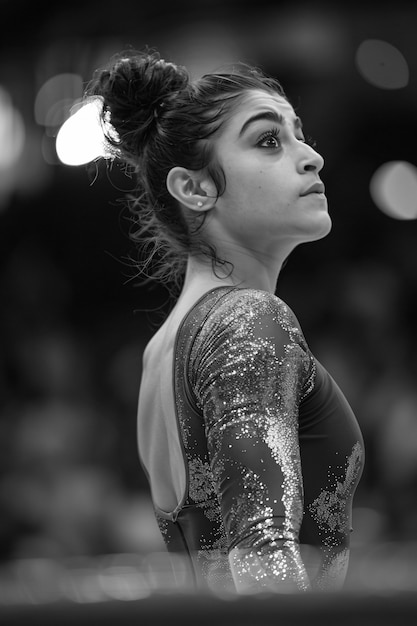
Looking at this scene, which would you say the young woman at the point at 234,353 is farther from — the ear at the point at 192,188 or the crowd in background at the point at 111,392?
the crowd in background at the point at 111,392

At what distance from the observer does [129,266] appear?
3859 millimetres

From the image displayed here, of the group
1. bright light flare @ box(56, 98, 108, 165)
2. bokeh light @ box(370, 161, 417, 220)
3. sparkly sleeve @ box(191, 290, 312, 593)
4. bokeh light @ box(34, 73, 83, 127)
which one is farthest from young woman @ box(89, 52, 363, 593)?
bokeh light @ box(370, 161, 417, 220)

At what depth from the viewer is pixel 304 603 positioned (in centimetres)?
45

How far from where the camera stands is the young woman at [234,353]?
104cm

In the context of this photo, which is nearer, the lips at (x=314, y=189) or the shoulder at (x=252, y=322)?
the shoulder at (x=252, y=322)

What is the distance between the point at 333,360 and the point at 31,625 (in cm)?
369

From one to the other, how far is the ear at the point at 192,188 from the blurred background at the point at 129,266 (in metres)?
2.25

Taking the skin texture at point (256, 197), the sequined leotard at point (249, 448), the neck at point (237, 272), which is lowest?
→ the sequined leotard at point (249, 448)

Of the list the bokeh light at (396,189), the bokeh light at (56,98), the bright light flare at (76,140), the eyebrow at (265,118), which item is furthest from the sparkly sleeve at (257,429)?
the bokeh light at (396,189)

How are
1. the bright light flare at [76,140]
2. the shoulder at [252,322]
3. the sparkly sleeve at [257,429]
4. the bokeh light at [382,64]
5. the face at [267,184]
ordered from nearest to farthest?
the sparkly sleeve at [257,429], the shoulder at [252,322], the face at [267,184], the bright light flare at [76,140], the bokeh light at [382,64]

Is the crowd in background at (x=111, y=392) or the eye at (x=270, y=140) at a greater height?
the eye at (x=270, y=140)

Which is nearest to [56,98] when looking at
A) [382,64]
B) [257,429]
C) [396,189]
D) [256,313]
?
[382,64]

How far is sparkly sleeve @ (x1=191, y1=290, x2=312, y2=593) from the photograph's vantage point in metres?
1.00

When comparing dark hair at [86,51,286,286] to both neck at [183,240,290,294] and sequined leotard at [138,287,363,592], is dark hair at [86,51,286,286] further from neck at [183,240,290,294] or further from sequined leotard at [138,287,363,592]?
sequined leotard at [138,287,363,592]
